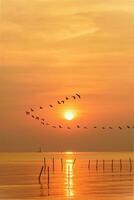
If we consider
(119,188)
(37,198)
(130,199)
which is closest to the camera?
(130,199)

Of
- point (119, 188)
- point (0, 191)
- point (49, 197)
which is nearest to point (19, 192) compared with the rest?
point (0, 191)

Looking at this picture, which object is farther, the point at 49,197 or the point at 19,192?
the point at 19,192

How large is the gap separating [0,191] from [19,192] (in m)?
2.32

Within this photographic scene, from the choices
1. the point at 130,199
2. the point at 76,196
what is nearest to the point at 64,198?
the point at 76,196

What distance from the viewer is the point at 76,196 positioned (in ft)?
171

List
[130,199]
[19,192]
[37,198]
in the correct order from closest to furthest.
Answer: [130,199] → [37,198] → [19,192]

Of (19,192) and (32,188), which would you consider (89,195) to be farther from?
(32,188)

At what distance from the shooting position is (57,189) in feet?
200

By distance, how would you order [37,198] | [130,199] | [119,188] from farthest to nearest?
[119,188], [37,198], [130,199]

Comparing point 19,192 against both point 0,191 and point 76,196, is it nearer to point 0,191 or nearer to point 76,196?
point 0,191

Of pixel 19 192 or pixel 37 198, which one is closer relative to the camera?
pixel 37 198

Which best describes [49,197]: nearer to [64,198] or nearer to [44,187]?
[64,198]

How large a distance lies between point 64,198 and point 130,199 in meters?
6.30

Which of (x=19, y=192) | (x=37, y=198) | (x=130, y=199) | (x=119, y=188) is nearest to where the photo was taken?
(x=130, y=199)
